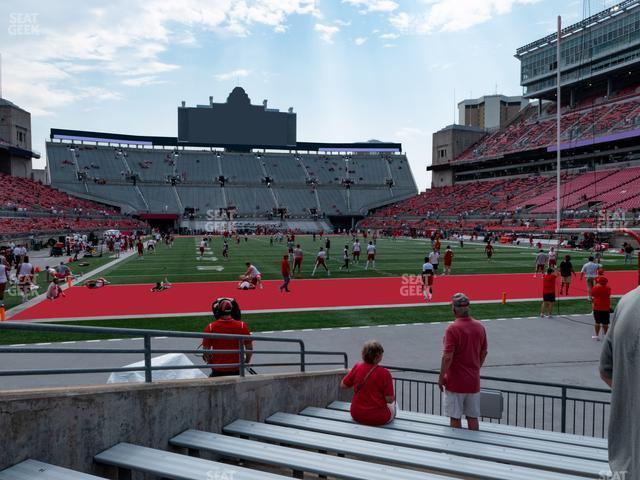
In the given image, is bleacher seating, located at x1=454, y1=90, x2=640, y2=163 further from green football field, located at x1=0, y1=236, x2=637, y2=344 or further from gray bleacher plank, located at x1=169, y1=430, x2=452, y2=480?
gray bleacher plank, located at x1=169, y1=430, x2=452, y2=480

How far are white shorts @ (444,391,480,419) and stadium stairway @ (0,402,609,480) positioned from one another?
0.61ft

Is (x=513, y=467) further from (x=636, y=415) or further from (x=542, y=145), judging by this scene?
(x=542, y=145)

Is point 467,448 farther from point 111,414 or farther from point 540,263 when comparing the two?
point 540,263

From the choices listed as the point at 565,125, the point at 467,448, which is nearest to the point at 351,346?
the point at 467,448

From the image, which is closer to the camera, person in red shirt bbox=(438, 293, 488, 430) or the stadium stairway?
the stadium stairway

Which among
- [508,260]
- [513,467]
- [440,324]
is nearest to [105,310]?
[440,324]

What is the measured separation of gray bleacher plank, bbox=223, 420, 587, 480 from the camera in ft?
12.0

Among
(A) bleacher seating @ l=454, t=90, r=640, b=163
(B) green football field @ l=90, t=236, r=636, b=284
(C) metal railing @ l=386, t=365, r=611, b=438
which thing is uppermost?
(A) bleacher seating @ l=454, t=90, r=640, b=163

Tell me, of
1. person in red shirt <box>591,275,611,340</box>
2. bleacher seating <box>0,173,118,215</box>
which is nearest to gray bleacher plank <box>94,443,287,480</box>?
person in red shirt <box>591,275,611,340</box>

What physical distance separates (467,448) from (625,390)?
267 cm

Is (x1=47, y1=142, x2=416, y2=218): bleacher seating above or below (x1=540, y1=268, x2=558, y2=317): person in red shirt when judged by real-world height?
above

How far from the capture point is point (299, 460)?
362 cm

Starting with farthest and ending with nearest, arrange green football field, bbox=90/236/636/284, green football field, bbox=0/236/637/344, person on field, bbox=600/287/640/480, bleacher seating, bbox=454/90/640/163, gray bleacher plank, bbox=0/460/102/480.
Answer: bleacher seating, bbox=454/90/640/163 → green football field, bbox=90/236/636/284 → green football field, bbox=0/236/637/344 → gray bleacher plank, bbox=0/460/102/480 → person on field, bbox=600/287/640/480

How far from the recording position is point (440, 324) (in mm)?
13883
